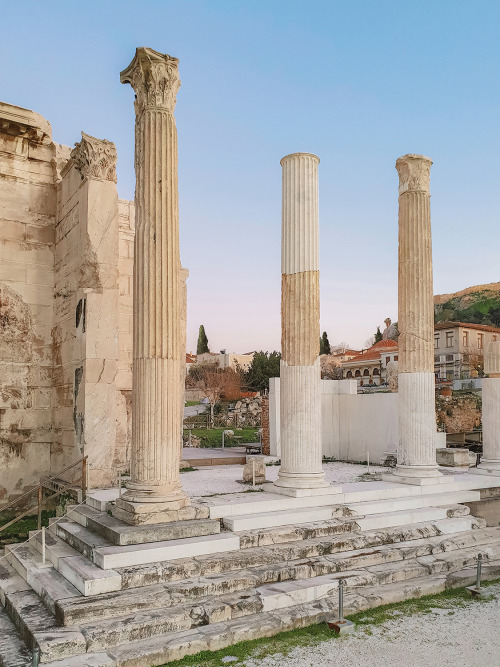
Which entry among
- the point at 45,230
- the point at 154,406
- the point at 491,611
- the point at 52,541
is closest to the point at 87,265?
the point at 45,230

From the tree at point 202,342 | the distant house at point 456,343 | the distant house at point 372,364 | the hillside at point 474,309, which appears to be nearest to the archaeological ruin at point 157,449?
the distant house at point 456,343

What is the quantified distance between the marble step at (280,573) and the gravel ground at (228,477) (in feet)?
8.51

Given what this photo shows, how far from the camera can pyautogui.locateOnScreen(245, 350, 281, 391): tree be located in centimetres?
5012

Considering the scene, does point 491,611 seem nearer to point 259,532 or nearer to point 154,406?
point 259,532

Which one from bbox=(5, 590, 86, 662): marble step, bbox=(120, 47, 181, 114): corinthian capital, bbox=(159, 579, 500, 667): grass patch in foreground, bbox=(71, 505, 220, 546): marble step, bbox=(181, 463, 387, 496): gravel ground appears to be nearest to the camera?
bbox=(5, 590, 86, 662): marble step

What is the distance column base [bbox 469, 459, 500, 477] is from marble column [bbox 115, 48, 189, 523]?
754 centimetres

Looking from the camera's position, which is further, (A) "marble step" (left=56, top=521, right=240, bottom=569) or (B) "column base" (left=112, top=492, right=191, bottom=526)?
(B) "column base" (left=112, top=492, right=191, bottom=526)

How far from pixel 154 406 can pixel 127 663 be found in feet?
10.7

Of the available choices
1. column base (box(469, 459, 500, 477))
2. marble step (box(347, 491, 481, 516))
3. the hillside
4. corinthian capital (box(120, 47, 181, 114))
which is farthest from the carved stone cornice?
the hillside

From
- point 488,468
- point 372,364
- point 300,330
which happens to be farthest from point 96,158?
point 372,364

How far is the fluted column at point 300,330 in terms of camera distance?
993cm

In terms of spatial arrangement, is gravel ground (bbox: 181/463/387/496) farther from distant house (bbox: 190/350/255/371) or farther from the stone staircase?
distant house (bbox: 190/350/255/371)

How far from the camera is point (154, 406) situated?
8.08m

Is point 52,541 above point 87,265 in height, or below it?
below
